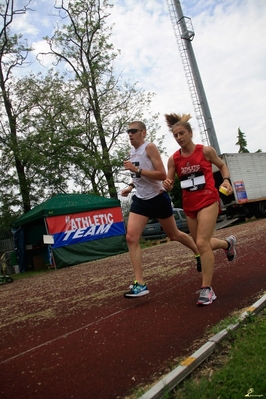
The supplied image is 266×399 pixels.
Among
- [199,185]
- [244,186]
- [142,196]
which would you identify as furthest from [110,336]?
[244,186]

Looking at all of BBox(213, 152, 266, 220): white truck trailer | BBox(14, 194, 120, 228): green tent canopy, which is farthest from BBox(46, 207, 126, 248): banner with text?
BBox(213, 152, 266, 220): white truck trailer

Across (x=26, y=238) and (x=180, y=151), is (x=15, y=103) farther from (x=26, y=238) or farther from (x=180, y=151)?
(x=180, y=151)

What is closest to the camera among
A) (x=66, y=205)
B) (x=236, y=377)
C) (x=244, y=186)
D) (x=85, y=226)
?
(x=236, y=377)

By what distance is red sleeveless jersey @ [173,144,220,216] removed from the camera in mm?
3670

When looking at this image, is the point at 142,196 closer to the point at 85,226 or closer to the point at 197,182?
the point at 197,182

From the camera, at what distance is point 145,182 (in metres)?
4.34

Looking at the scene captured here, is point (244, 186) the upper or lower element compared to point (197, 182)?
upper

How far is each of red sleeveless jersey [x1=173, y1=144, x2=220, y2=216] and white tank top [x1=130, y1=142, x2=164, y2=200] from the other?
51cm

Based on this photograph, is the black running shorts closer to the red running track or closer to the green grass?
the red running track

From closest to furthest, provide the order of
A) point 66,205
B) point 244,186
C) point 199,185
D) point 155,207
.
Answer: point 199,185
point 155,207
point 66,205
point 244,186

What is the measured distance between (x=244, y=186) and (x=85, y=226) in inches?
373

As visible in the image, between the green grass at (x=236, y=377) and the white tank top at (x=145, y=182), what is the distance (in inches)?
89.4

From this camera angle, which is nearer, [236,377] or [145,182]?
[236,377]

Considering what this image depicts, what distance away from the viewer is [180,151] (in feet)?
13.0
